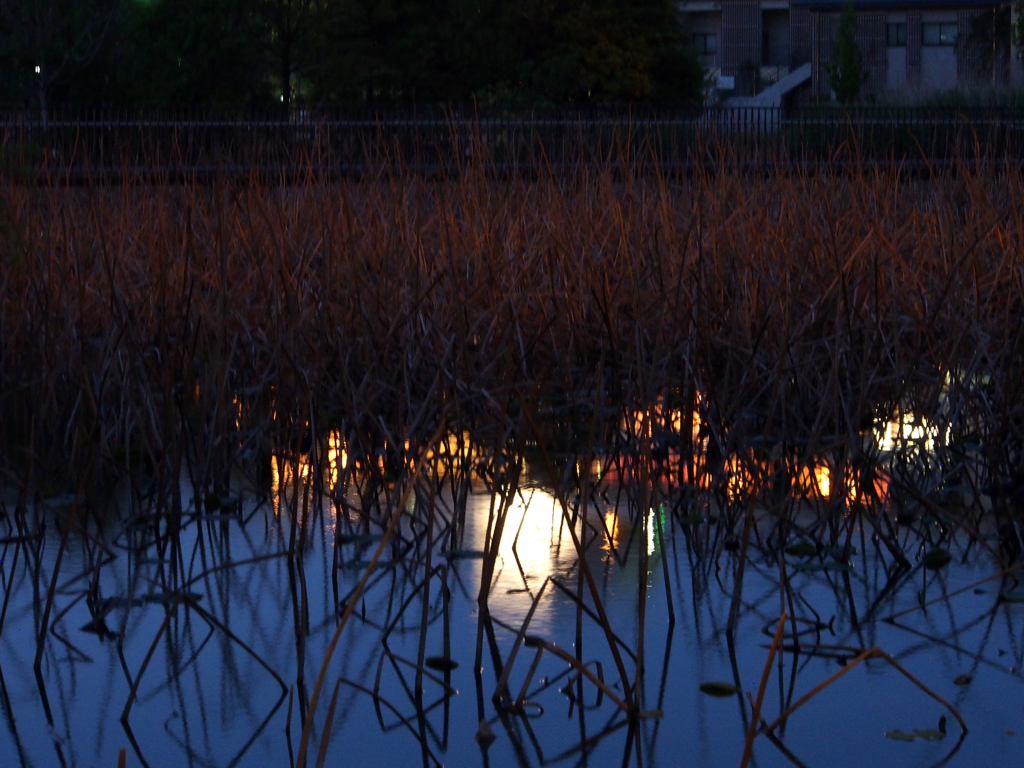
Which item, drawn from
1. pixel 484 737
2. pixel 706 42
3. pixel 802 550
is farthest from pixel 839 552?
pixel 706 42

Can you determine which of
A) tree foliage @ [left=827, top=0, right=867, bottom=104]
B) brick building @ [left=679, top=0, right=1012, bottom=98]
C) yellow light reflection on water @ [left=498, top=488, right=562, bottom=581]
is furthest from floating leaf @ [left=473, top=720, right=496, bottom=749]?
brick building @ [left=679, top=0, right=1012, bottom=98]

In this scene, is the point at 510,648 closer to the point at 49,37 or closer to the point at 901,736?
the point at 901,736

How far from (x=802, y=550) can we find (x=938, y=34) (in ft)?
136

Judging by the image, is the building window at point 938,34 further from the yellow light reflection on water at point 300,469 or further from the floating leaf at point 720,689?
the floating leaf at point 720,689

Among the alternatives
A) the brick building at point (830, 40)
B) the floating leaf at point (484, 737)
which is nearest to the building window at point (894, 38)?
the brick building at point (830, 40)

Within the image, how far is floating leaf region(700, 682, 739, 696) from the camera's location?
2391mm

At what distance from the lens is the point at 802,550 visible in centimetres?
286

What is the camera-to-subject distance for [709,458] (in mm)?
3480

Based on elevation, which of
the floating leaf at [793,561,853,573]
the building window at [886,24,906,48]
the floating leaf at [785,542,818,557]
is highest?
the building window at [886,24,906,48]

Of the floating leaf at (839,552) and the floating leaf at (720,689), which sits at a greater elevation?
the floating leaf at (839,552)

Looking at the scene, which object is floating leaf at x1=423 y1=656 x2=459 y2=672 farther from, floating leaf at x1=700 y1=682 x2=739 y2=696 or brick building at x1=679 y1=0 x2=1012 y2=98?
brick building at x1=679 y1=0 x2=1012 y2=98

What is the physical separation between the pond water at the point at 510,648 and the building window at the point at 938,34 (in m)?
40.8

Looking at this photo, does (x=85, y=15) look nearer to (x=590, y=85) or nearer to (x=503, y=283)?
(x=590, y=85)

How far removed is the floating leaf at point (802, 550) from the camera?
2834mm
